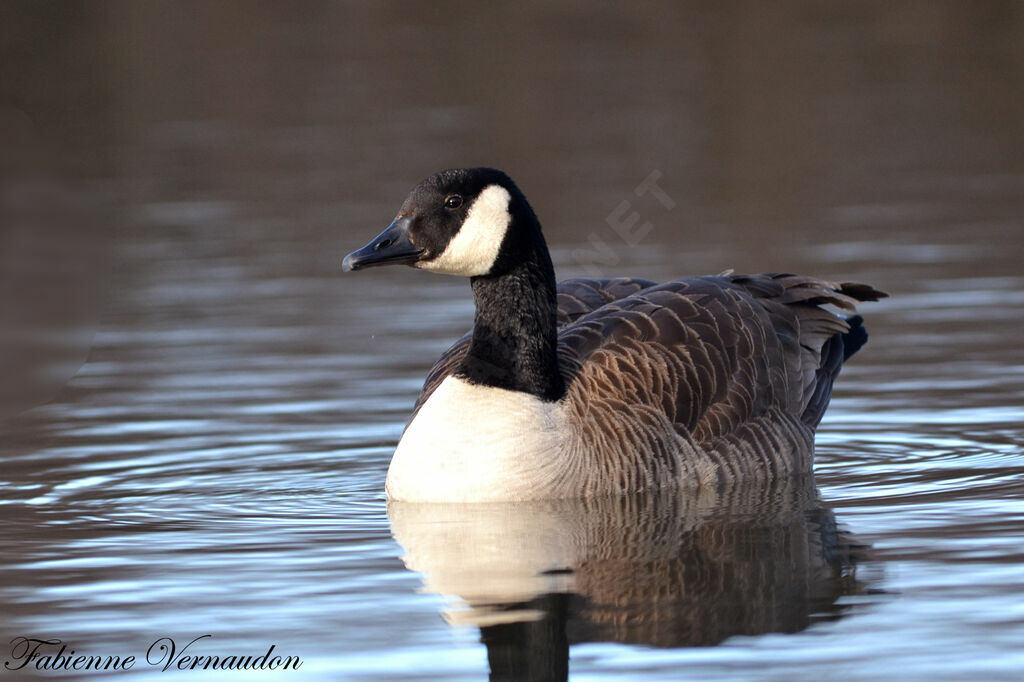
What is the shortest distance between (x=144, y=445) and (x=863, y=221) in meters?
10.4

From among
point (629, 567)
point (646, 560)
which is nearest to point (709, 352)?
point (646, 560)

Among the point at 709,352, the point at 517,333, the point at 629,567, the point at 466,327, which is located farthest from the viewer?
the point at 466,327

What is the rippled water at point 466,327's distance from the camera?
26.3ft

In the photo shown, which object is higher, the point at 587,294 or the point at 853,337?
the point at 587,294

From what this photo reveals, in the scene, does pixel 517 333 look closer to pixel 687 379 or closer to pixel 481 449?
pixel 481 449

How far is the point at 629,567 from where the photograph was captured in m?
8.99

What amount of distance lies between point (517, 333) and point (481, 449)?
31.3 inches

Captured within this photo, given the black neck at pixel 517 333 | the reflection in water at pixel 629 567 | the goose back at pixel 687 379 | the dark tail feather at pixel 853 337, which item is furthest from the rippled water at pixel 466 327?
the black neck at pixel 517 333

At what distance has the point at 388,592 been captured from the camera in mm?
8633

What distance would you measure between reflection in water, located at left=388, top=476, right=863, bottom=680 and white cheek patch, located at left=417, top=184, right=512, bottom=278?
55.7 inches

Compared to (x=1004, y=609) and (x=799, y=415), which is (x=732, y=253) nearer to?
(x=799, y=415)

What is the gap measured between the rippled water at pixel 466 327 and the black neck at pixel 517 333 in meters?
0.80

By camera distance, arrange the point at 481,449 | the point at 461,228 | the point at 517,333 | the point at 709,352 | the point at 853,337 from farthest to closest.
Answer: the point at 853,337, the point at 709,352, the point at 517,333, the point at 461,228, the point at 481,449

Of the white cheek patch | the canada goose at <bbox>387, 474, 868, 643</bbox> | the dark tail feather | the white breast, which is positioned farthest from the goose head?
the dark tail feather
